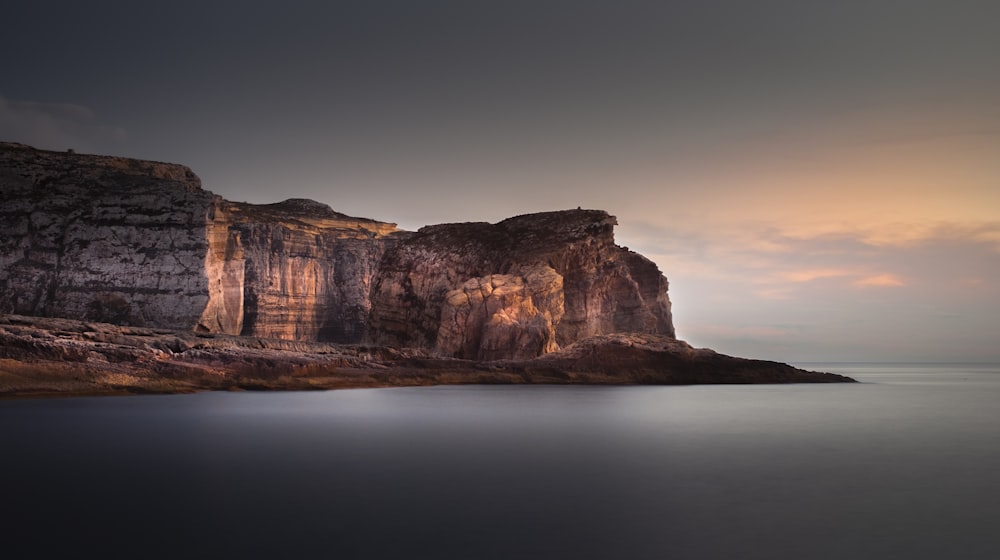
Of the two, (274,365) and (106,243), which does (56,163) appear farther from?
(274,365)

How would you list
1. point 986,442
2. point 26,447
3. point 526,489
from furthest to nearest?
point 986,442, point 26,447, point 526,489

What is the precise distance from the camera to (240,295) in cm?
5284

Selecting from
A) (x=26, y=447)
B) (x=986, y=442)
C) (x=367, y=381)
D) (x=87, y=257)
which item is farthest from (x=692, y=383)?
(x=26, y=447)

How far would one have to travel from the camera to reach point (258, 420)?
16.9 metres

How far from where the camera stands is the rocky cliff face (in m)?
31.5

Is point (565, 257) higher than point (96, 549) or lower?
higher

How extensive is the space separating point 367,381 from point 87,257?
42.9 feet

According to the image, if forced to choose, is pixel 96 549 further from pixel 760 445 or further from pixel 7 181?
pixel 7 181

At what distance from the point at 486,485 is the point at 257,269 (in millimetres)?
58313

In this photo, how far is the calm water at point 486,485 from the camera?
6.70 meters

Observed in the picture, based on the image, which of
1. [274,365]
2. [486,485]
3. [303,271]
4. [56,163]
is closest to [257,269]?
[303,271]

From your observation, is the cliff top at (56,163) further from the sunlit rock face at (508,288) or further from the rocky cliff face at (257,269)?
the sunlit rock face at (508,288)

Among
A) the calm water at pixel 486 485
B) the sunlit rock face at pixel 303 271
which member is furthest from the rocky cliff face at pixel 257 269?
the calm water at pixel 486 485

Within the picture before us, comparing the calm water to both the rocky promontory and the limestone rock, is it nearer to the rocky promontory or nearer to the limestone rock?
the rocky promontory
